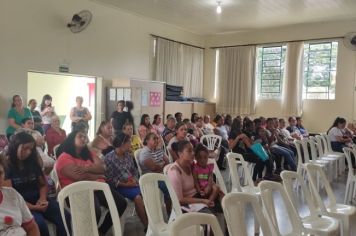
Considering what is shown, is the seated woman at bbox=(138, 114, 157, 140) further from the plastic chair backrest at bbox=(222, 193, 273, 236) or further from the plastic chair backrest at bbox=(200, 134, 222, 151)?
the plastic chair backrest at bbox=(222, 193, 273, 236)

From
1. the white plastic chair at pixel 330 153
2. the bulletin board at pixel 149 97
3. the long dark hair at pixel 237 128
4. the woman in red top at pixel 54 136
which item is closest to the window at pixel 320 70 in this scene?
the white plastic chair at pixel 330 153

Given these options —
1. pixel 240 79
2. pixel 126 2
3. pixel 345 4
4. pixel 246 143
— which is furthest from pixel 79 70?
pixel 345 4

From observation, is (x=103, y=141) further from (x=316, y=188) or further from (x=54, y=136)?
(x=316, y=188)

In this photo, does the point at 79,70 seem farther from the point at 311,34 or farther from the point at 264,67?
the point at 311,34

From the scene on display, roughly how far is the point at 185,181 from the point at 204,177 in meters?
0.22

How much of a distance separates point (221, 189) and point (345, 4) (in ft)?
18.2

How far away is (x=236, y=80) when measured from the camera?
9992 mm

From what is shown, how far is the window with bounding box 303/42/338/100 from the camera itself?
8.72 metres

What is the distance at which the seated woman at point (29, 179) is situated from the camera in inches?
104

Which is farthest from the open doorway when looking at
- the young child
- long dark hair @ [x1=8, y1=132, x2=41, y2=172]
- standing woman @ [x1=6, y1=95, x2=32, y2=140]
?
long dark hair @ [x1=8, y1=132, x2=41, y2=172]

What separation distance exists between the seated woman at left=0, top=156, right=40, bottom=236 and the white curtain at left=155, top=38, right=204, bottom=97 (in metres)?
6.95

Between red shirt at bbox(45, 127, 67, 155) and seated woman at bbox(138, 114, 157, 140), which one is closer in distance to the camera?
red shirt at bbox(45, 127, 67, 155)

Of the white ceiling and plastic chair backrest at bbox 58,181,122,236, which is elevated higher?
the white ceiling

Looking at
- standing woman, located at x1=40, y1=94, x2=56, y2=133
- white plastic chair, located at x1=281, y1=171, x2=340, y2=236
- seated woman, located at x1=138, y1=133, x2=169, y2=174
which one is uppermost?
standing woman, located at x1=40, y1=94, x2=56, y2=133
